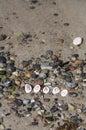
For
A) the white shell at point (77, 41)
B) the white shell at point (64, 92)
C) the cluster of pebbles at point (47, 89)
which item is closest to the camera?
the cluster of pebbles at point (47, 89)

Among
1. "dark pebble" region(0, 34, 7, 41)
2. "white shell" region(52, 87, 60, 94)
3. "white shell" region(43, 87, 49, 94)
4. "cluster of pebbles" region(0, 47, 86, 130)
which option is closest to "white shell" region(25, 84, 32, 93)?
"cluster of pebbles" region(0, 47, 86, 130)

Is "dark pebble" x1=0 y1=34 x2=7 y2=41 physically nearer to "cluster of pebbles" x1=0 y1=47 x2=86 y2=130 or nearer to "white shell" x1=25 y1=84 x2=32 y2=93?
"cluster of pebbles" x1=0 y1=47 x2=86 y2=130

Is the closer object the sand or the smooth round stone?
the smooth round stone

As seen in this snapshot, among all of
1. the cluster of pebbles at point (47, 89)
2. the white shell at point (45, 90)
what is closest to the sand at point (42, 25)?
the cluster of pebbles at point (47, 89)

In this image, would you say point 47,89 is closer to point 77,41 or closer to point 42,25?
point 77,41

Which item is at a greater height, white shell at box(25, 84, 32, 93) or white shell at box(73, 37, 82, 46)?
→ white shell at box(73, 37, 82, 46)

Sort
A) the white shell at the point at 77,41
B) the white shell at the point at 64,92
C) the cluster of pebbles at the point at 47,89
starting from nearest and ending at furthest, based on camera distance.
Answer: the cluster of pebbles at the point at 47,89, the white shell at the point at 64,92, the white shell at the point at 77,41

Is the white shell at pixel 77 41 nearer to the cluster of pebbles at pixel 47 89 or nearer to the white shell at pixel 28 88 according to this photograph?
the cluster of pebbles at pixel 47 89

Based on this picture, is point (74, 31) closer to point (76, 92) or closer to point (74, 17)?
point (74, 17)
